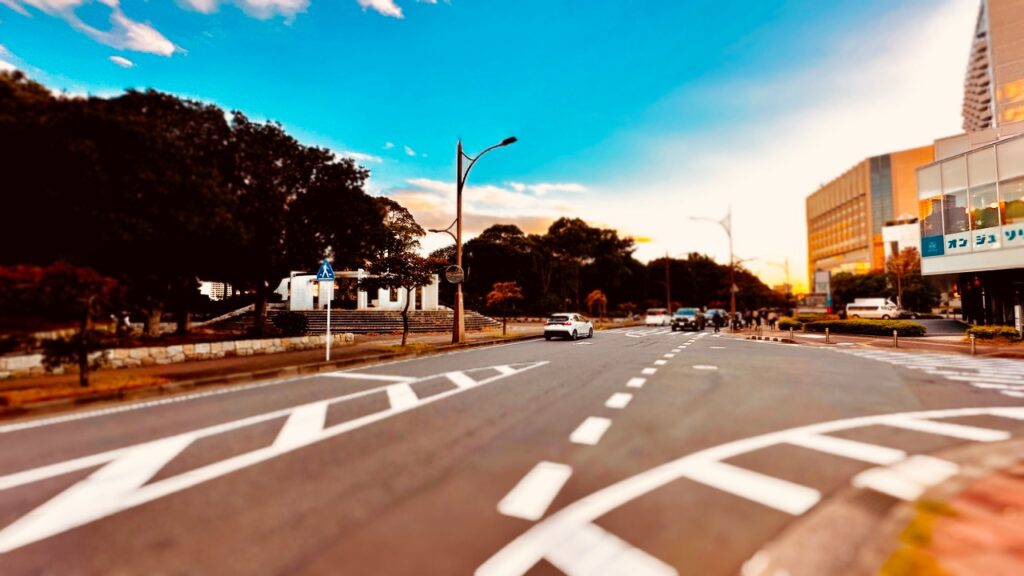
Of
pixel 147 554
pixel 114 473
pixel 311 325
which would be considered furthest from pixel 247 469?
pixel 311 325

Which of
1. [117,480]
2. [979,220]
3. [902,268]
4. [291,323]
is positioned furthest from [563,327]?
[902,268]

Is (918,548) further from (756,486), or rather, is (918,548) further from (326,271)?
(326,271)

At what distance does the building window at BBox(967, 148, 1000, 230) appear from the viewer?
22.3m

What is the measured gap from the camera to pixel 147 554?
9.25 feet

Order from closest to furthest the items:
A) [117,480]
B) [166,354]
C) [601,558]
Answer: [601,558], [117,480], [166,354]

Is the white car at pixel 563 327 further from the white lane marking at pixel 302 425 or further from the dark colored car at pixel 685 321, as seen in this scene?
the white lane marking at pixel 302 425

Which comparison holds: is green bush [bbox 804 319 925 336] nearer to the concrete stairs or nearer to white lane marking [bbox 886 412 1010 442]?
white lane marking [bbox 886 412 1010 442]

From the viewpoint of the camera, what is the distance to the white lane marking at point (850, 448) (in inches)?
180

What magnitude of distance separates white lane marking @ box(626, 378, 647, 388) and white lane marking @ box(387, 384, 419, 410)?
403 centimetres

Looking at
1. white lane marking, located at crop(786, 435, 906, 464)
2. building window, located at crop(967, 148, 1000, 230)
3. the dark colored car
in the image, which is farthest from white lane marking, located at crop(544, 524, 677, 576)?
the dark colored car

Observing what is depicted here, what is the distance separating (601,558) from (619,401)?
185 inches

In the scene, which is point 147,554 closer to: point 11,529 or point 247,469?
point 11,529

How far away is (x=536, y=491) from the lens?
3.73m

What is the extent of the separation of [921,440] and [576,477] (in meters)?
4.23
